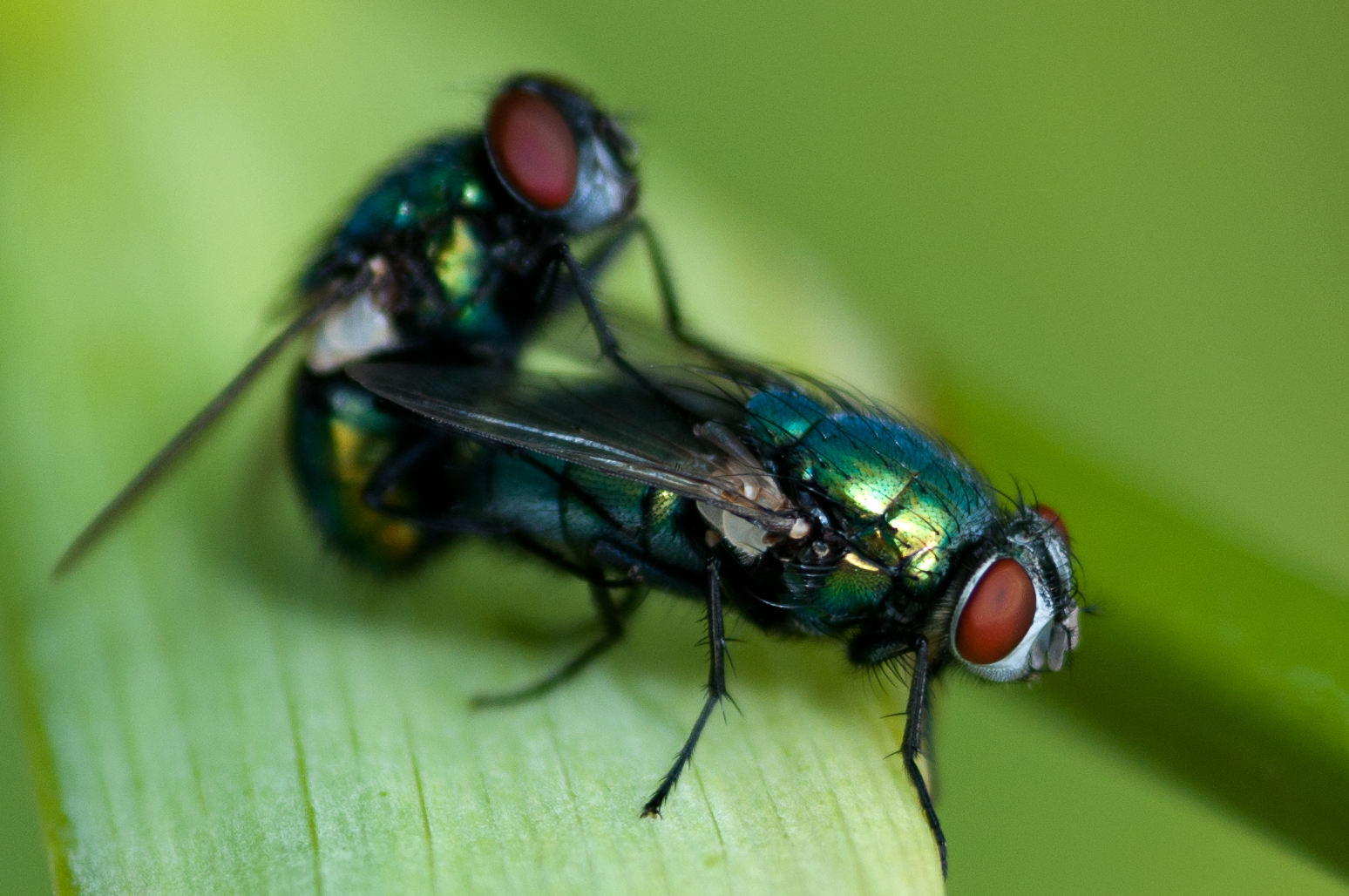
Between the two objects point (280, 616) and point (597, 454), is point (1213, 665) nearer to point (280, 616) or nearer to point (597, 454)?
point (597, 454)

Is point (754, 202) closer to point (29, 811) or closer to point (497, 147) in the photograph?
point (497, 147)

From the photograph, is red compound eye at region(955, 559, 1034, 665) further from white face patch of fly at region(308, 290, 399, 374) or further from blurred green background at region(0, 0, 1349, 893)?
white face patch of fly at region(308, 290, 399, 374)

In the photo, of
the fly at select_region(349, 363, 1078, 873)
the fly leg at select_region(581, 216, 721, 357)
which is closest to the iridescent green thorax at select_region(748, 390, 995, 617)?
the fly at select_region(349, 363, 1078, 873)

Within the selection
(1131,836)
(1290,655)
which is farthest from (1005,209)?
(1290,655)

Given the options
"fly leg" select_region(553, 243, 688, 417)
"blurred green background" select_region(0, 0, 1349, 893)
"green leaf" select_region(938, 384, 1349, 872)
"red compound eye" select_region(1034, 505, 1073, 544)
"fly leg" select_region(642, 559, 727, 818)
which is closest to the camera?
"green leaf" select_region(938, 384, 1349, 872)

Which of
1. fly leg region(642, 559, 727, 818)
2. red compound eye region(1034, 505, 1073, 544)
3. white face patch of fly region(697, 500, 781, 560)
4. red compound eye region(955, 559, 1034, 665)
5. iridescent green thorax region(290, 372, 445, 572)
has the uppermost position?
red compound eye region(1034, 505, 1073, 544)

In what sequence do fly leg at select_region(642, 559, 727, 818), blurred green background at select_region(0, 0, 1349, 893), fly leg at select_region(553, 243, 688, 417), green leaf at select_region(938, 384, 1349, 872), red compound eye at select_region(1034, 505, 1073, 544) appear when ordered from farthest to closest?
blurred green background at select_region(0, 0, 1349, 893), fly leg at select_region(553, 243, 688, 417), red compound eye at select_region(1034, 505, 1073, 544), fly leg at select_region(642, 559, 727, 818), green leaf at select_region(938, 384, 1349, 872)

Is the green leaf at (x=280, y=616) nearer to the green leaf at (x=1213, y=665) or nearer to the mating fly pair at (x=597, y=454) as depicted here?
the mating fly pair at (x=597, y=454)

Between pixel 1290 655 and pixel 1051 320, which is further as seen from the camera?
pixel 1051 320
